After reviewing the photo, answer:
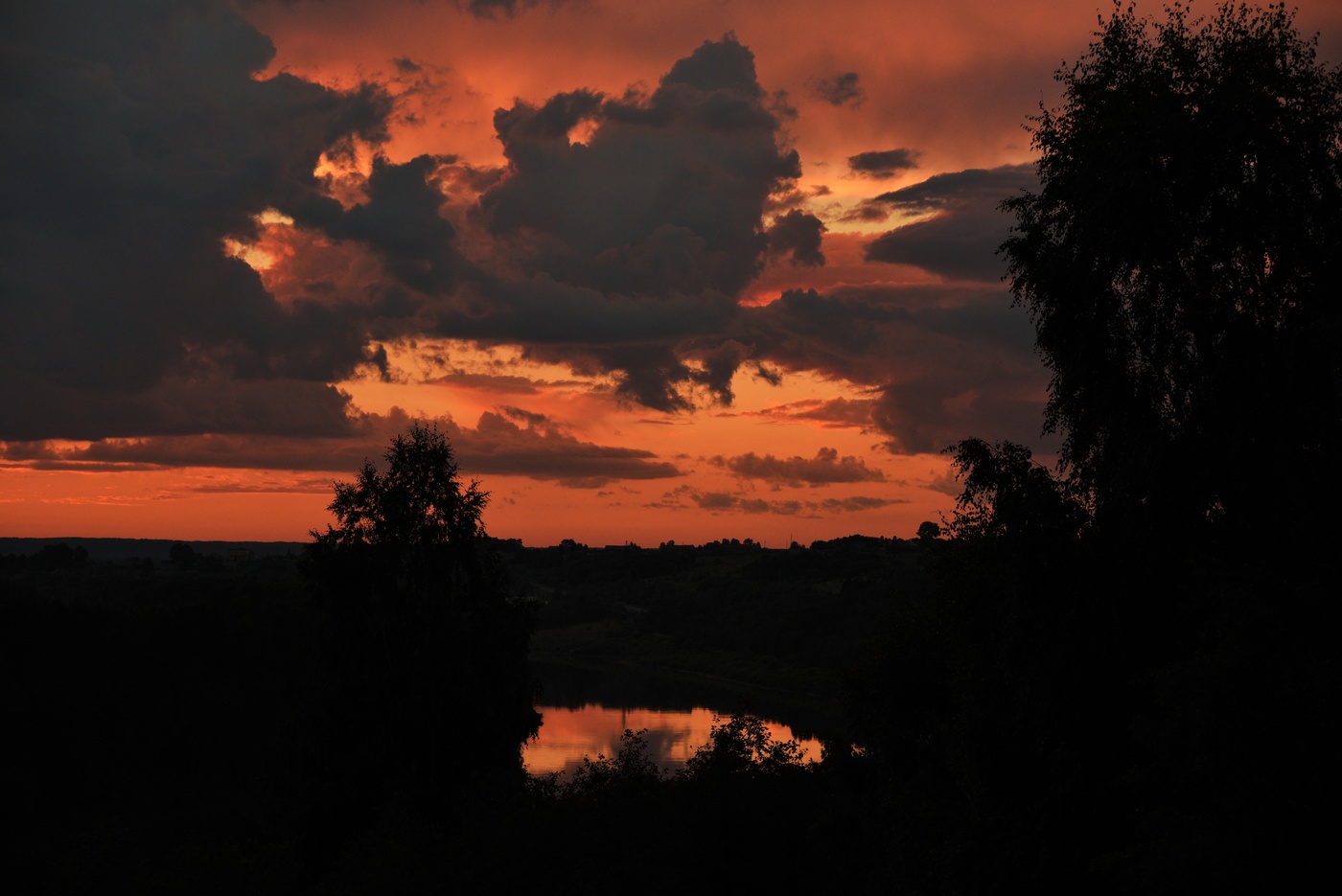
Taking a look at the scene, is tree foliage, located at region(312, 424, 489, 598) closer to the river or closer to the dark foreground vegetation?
the dark foreground vegetation

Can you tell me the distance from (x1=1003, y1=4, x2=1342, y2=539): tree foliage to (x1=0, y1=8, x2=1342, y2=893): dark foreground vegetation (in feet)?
0.19

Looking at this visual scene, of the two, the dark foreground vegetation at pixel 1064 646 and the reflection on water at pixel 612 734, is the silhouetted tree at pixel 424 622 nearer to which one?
the dark foreground vegetation at pixel 1064 646

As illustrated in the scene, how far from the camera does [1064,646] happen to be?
21234 millimetres

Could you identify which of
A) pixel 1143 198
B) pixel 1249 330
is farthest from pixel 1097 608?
pixel 1143 198

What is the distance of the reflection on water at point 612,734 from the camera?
261 feet

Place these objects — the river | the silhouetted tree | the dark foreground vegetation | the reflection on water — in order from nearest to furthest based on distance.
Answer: the dark foreground vegetation < the silhouetted tree < the reflection on water < the river

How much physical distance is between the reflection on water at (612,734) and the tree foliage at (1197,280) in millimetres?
50122

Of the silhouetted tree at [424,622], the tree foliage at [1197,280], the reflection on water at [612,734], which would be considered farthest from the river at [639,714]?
the tree foliage at [1197,280]

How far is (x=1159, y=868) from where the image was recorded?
57.3 ft

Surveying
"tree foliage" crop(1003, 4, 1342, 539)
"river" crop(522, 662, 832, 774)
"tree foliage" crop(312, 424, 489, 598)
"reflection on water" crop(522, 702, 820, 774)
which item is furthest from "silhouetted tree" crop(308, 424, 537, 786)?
"reflection on water" crop(522, 702, 820, 774)

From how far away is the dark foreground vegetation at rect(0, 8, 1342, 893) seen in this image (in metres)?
18.2

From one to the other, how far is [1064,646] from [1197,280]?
7.06 m

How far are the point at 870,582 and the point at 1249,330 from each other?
497 feet

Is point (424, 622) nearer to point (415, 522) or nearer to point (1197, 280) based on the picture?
point (415, 522)
